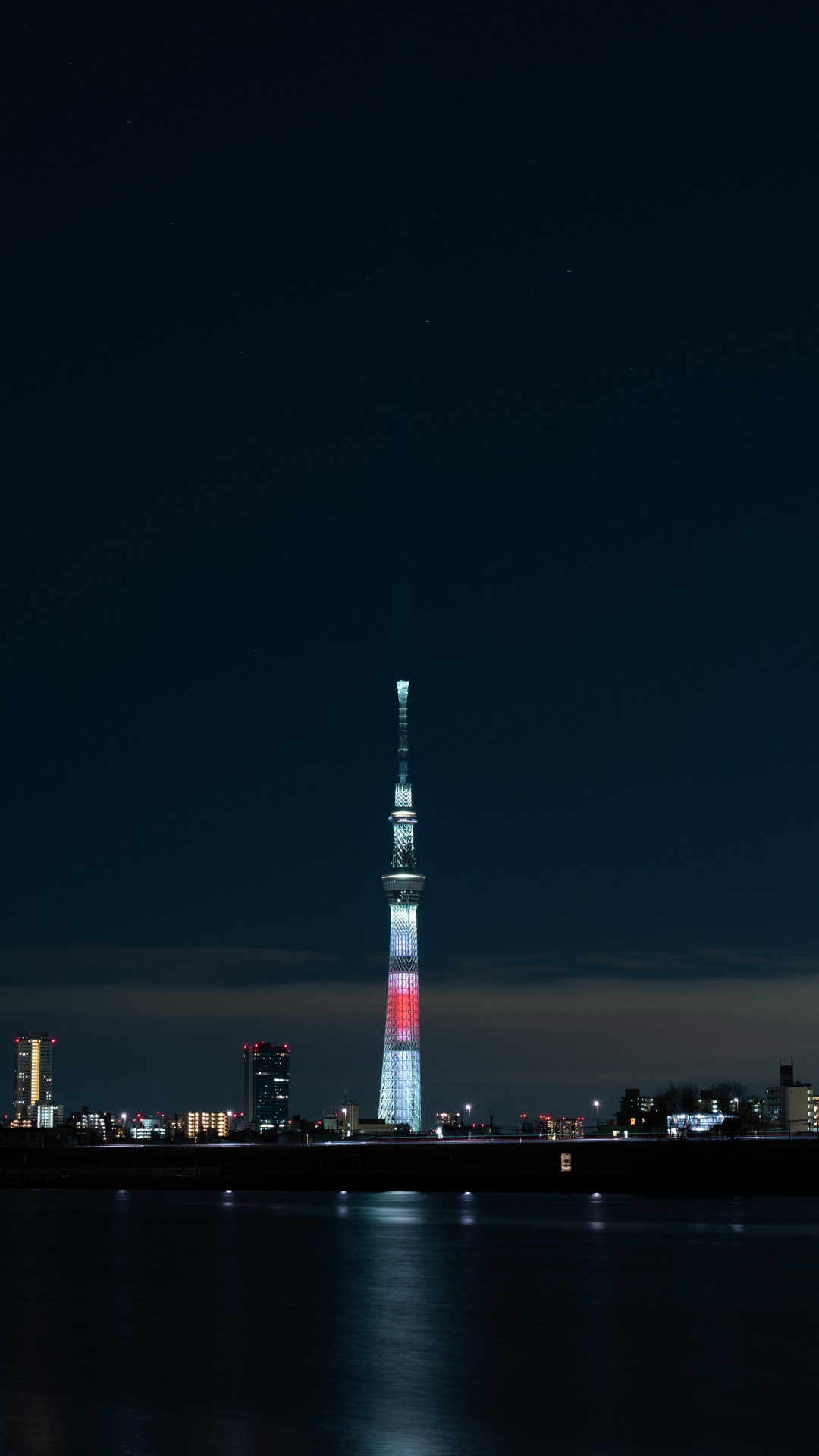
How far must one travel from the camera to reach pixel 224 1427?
2944 cm

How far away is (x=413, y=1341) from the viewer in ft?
142

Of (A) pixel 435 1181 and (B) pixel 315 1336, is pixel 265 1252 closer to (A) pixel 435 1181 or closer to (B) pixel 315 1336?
(B) pixel 315 1336

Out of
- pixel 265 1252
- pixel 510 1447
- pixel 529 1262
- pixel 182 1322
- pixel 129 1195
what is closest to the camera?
pixel 510 1447

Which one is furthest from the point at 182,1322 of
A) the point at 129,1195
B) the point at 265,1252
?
the point at 129,1195

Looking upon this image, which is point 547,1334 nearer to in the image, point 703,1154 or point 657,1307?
point 657,1307

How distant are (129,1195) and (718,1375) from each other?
138 m

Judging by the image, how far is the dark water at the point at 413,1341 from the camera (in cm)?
2916

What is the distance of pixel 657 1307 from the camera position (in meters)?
49.8

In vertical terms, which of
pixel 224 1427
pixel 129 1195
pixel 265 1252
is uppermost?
pixel 224 1427

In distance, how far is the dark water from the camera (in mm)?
29156

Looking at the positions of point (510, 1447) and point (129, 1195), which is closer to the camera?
point (510, 1447)

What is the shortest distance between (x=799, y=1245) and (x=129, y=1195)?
105 metres

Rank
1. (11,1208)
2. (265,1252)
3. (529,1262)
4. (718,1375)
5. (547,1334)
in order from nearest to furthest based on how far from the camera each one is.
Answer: (718,1375) → (547,1334) → (529,1262) → (265,1252) → (11,1208)

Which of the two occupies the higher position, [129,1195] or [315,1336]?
[315,1336]
